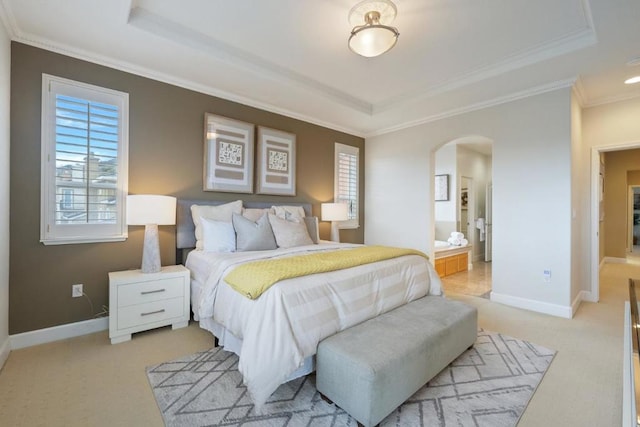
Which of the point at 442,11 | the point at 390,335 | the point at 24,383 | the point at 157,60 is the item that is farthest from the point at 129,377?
the point at 442,11

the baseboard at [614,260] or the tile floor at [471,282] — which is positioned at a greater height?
the baseboard at [614,260]

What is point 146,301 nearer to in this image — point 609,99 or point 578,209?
point 578,209

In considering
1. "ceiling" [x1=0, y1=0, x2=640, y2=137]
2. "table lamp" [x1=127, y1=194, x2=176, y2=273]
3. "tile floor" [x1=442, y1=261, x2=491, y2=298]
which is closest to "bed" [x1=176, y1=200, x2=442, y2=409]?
"table lamp" [x1=127, y1=194, x2=176, y2=273]

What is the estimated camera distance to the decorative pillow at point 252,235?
9.98 ft

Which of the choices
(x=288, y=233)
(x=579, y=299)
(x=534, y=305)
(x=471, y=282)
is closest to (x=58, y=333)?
(x=288, y=233)

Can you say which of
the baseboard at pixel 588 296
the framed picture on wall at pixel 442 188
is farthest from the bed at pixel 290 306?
the framed picture on wall at pixel 442 188

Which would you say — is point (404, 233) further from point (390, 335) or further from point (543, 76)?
point (390, 335)

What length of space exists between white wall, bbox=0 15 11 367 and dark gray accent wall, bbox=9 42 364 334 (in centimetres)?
9

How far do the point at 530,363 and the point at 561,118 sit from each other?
2698mm

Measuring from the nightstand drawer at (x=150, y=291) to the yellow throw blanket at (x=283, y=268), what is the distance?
2.99ft

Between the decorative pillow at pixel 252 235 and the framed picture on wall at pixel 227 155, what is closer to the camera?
the decorative pillow at pixel 252 235

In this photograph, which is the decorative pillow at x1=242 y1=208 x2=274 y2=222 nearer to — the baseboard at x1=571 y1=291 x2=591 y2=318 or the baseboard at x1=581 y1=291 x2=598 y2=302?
the baseboard at x1=571 y1=291 x2=591 y2=318

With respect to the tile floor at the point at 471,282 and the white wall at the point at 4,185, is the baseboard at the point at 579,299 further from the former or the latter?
the white wall at the point at 4,185

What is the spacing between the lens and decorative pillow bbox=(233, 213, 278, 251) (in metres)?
3.04
